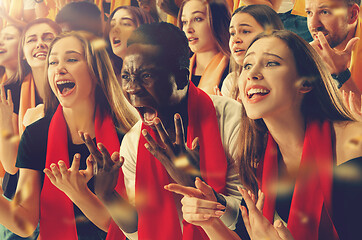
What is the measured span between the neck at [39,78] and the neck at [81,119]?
21cm

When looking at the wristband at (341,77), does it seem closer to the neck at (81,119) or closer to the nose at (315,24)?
the nose at (315,24)

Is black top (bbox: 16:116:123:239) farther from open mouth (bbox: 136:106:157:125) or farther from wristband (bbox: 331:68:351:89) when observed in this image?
wristband (bbox: 331:68:351:89)

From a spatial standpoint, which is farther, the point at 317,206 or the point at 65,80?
the point at 65,80

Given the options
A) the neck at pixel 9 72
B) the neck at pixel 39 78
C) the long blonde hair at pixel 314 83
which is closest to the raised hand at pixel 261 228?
the long blonde hair at pixel 314 83

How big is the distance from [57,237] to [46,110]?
0.39 m

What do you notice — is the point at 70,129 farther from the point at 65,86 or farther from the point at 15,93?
the point at 15,93

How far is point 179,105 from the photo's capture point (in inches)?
49.1

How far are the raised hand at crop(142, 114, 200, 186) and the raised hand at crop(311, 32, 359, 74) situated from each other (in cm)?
36

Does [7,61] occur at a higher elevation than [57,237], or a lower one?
higher

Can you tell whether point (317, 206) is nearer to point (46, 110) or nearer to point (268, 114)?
point (268, 114)

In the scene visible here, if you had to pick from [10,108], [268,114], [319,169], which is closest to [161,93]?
[268,114]

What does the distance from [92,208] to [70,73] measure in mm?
387

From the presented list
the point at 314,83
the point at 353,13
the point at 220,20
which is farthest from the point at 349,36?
the point at 220,20

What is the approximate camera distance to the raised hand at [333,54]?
3.77 feet
